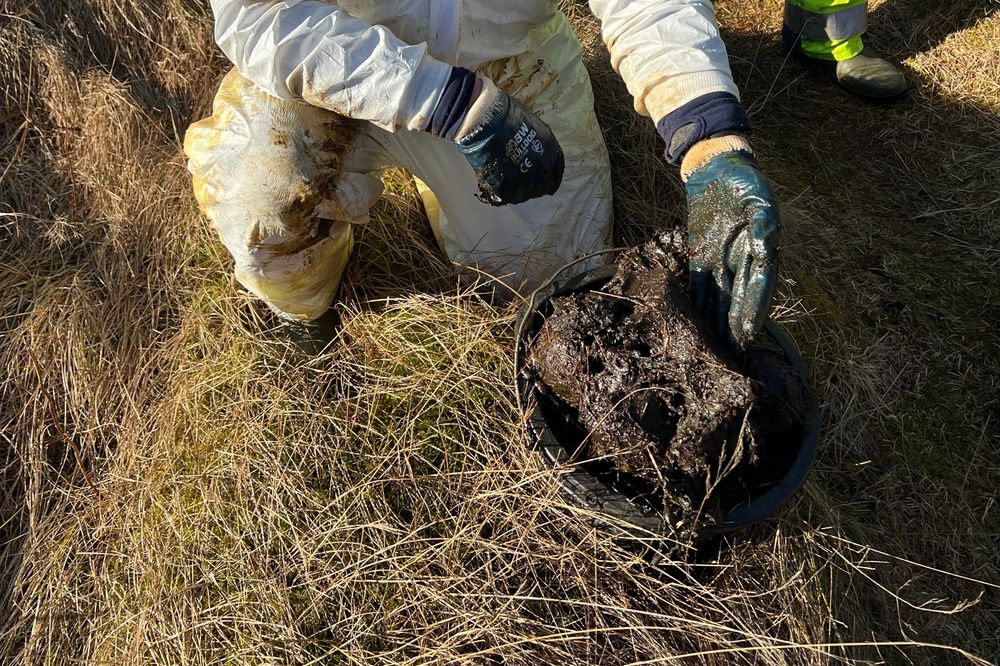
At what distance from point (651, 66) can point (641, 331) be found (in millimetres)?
646

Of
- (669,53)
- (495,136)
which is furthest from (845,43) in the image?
(495,136)

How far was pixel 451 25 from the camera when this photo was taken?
1.63m

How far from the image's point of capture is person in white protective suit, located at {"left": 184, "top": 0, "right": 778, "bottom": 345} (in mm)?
1416

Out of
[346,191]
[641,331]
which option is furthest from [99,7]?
[641,331]

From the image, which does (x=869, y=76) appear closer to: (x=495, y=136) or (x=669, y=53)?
(x=669, y=53)

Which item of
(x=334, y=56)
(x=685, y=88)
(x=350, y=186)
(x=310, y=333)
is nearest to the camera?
(x=334, y=56)

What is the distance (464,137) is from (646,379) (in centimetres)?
61

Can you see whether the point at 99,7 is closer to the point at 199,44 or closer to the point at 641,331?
the point at 199,44

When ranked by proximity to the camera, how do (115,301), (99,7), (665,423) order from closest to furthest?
(665,423) → (115,301) → (99,7)

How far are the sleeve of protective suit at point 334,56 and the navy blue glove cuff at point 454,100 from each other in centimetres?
1

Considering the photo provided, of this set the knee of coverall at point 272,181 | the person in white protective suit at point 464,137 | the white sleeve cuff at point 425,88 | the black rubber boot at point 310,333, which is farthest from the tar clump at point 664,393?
the black rubber boot at point 310,333

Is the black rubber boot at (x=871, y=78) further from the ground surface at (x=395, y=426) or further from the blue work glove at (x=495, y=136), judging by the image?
the blue work glove at (x=495, y=136)

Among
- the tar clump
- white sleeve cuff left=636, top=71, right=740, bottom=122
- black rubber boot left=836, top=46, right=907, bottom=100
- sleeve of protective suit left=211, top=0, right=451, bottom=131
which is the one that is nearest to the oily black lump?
the tar clump

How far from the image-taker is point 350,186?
1737 mm
